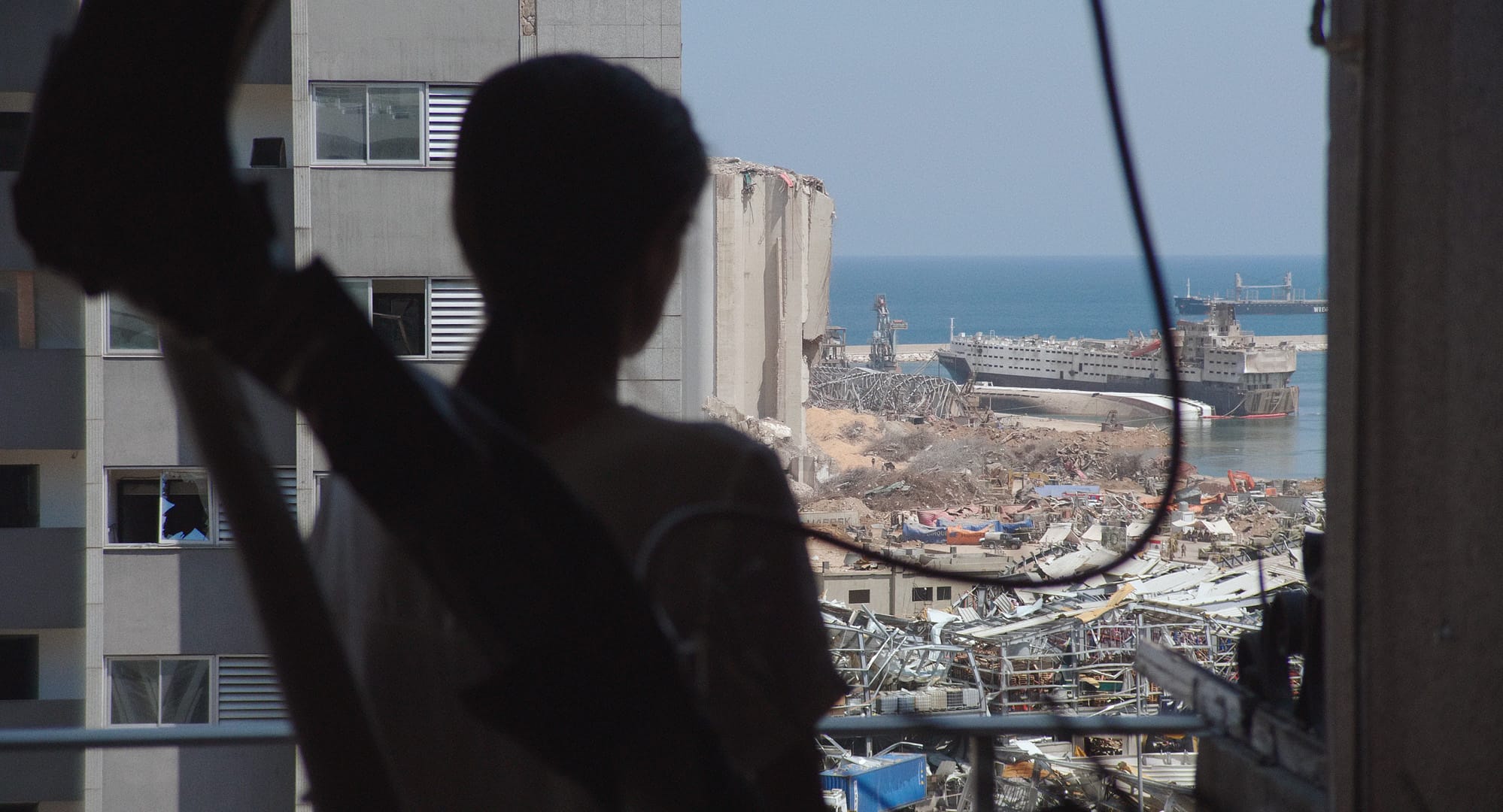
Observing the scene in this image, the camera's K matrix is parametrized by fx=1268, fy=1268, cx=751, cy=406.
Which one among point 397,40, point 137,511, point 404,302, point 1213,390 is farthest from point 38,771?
point 1213,390

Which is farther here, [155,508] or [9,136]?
[155,508]

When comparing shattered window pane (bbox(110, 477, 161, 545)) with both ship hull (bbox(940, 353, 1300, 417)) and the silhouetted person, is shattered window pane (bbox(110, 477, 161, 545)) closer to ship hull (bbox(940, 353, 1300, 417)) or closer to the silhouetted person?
the silhouetted person

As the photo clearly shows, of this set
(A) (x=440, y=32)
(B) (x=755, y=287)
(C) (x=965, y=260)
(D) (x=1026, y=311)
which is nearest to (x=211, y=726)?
(A) (x=440, y=32)

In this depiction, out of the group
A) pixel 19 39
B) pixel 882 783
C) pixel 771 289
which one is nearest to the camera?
pixel 882 783

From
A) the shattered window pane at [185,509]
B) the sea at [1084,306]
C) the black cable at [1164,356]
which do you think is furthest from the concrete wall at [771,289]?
the black cable at [1164,356]

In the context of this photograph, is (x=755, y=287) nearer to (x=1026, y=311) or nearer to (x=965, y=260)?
(x=1026, y=311)

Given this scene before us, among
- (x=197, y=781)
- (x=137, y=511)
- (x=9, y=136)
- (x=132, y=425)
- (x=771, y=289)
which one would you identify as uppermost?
(x=9, y=136)

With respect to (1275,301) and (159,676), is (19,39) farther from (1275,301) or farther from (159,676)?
(1275,301)
